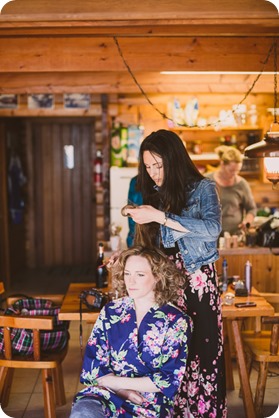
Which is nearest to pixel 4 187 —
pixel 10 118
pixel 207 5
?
pixel 10 118

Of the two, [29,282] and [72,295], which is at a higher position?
[72,295]

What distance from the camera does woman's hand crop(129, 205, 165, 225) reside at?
282 centimetres

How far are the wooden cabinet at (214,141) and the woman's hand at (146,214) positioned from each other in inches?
168

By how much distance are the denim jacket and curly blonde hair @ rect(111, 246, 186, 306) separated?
3.9 inches

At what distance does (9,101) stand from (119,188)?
1718 millimetres

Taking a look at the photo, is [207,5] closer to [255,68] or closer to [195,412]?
[255,68]

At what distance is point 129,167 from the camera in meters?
7.16

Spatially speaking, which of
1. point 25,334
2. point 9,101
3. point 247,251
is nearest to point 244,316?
point 25,334

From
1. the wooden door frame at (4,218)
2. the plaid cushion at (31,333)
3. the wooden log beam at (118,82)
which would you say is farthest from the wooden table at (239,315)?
the wooden door frame at (4,218)

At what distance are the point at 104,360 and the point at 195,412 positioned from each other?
61 centimetres

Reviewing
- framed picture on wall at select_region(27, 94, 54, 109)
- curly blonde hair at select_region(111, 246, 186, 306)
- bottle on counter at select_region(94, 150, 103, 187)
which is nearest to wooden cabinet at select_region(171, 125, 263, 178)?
bottle on counter at select_region(94, 150, 103, 187)

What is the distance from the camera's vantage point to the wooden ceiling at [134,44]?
3.28 m

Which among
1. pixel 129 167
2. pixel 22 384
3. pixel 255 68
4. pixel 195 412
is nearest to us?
pixel 195 412

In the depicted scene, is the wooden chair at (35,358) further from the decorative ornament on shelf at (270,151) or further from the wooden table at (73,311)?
the decorative ornament on shelf at (270,151)
